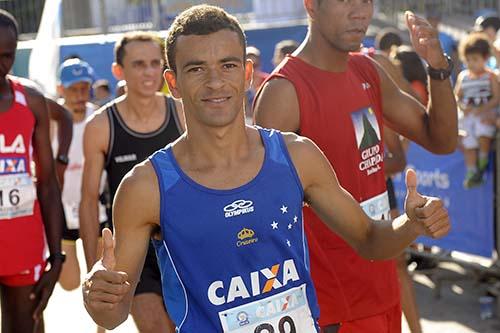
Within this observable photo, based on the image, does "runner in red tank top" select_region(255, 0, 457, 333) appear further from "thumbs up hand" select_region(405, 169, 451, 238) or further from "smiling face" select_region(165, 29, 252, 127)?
"thumbs up hand" select_region(405, 169, 451, 238)

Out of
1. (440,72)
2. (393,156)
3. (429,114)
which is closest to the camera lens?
(440,72)

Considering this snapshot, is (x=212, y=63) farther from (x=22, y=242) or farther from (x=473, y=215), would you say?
(x=473, y=215)

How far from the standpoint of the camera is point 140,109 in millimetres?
5836

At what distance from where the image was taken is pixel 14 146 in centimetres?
558

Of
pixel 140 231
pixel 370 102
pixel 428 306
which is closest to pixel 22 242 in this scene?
pixel 370 102

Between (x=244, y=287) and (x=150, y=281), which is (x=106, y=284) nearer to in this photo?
(x=244, y=287)

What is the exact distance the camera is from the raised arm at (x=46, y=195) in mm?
5676

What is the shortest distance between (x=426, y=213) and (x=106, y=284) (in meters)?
0.97

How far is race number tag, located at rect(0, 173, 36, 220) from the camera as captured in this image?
560 cm

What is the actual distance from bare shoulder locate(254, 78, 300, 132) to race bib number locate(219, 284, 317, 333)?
1.07 meters

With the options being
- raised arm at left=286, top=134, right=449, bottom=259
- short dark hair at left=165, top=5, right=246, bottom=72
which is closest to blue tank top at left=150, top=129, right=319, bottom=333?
raised arm at left=286, top=134, right=449, bottom=259

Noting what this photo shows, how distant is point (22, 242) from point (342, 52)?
213 centimetres

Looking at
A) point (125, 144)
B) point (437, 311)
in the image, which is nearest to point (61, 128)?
point (125, 144)

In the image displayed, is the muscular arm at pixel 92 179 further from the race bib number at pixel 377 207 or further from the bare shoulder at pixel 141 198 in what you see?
the bare shoulder at pixel 141 198
